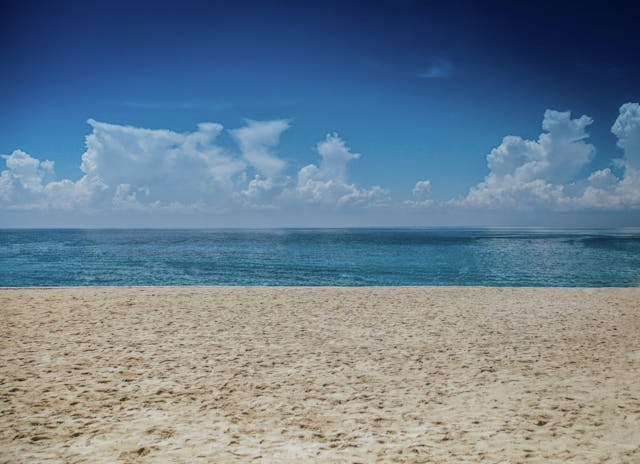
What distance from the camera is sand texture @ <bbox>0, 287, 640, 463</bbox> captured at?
5324mm

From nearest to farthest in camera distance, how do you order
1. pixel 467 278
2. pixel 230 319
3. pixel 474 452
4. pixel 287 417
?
pixel 474 452, pixel 287 417, pixel 230 319, pixel 467 278

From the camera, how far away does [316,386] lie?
24.4ft

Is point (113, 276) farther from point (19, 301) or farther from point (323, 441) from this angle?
point (323, 441)

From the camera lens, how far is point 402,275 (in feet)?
102

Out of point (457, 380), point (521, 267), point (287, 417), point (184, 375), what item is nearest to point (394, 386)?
point (457, 380)

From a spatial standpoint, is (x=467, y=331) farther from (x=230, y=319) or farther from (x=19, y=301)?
(x=19, y=301)

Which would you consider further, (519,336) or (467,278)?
(467,278)

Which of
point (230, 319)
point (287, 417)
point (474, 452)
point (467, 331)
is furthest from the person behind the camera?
point (230, 319)

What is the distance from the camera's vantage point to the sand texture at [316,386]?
210 inches

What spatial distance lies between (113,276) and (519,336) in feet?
96.2

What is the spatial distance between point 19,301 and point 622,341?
21.4 m

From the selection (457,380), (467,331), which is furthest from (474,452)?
(467,331)

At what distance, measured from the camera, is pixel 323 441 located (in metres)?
5.47

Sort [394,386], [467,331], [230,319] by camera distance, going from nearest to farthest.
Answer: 1. [394,386]
2. [467,331]
3. [230,319]
